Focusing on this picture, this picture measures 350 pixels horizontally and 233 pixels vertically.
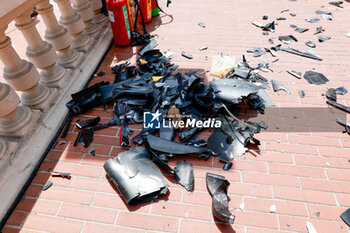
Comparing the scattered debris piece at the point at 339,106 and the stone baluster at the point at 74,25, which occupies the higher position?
the stone baluster at the point at 74,25

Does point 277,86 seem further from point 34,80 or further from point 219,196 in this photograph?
point 34,80

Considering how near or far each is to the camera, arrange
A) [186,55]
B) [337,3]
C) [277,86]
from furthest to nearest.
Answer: [337,3]
[186,55]
[277,86]

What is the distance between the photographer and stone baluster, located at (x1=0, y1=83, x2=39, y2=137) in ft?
7.59

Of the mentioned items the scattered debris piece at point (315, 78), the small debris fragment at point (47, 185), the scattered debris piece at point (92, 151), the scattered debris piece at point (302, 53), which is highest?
the scattered debris piece at point (302, 53)

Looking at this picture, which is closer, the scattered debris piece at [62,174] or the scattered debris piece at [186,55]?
the scattered debris piece at [62,174]

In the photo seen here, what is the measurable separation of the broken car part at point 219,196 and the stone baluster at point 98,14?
3.95 meters

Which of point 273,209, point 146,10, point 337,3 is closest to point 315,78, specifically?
point 273,209

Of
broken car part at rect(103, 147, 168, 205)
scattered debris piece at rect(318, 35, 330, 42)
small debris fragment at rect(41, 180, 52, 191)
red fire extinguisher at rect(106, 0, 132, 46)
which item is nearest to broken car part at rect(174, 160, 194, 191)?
broken car part at rect(103, 147, 168, 205)

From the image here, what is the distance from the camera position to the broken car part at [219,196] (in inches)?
82.1

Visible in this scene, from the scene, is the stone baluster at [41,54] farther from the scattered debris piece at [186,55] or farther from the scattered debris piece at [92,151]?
the scattered debris piece at [186,55]

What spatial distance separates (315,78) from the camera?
11.9 ft

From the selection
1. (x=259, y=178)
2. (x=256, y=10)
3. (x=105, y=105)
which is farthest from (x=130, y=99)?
(x=256, y=10)

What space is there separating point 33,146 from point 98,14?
321 centimetres

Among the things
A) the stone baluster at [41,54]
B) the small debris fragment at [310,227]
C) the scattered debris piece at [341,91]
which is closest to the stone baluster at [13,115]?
the stone baluster at [41,54]
